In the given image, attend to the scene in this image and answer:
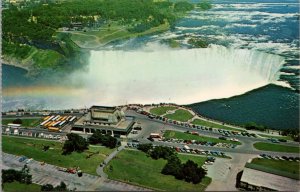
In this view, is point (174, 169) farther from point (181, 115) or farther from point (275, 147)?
point (181, 115)

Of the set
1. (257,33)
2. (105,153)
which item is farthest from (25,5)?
(105,153)

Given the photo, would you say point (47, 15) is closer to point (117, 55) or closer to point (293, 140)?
point (117, 55)

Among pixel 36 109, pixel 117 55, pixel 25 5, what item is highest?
pixel 25 5

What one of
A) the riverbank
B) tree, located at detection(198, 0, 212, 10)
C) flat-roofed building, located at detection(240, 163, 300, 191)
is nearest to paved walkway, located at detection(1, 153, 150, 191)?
flat-roofed building, located at detection(240, 163, 300, 191)

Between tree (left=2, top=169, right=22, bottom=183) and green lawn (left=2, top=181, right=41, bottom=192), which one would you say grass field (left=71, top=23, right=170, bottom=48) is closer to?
tree (left=2, top=169, right=22, bottom=183)

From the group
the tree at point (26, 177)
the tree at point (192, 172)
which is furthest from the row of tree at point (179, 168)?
the tree at point (26, 177)

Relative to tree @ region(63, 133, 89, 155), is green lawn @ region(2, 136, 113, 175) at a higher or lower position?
lower
